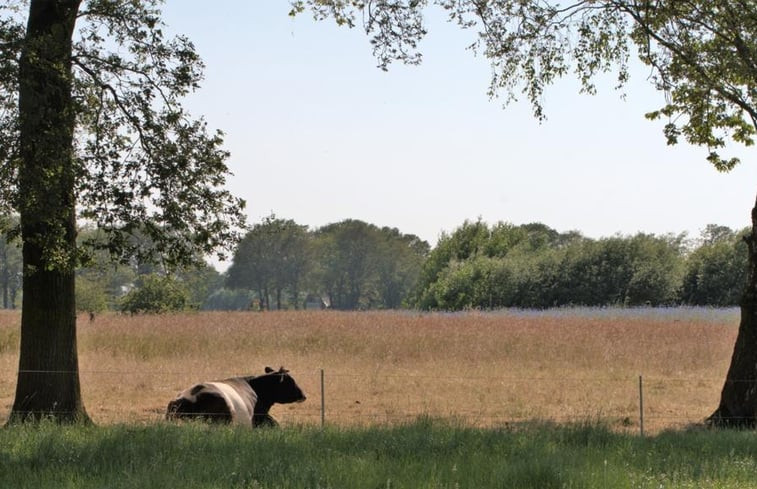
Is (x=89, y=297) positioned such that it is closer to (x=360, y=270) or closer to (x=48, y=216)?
(x=48, y=216)

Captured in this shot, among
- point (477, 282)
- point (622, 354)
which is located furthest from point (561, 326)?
point (477, 282)

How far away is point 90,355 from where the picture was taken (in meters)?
26.2

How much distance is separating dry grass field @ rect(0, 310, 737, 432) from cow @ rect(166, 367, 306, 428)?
0.57 m

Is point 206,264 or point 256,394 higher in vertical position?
point 206,264

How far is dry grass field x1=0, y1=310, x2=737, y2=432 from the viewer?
17.8 meters

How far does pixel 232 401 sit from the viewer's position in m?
15.4

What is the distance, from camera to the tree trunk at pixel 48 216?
12.8 m

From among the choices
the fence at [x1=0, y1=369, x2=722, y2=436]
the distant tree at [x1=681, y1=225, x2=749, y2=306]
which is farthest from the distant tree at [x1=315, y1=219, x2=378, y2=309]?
the fence at [x1=0, y1=369, x2=722, y2=436]

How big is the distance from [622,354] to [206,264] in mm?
14672

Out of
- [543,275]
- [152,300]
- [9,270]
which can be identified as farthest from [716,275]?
[9,270]

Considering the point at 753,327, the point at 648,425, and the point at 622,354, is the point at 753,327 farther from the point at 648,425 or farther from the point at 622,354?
the point at 622,354

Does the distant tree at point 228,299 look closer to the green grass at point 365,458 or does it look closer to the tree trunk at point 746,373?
the tree trunk at point 746,373

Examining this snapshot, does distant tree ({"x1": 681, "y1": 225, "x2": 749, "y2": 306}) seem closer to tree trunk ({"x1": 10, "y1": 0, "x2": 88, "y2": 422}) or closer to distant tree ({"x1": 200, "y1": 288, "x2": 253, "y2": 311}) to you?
tree trunk ({"x1": 10, "y1": 0, "x2": 88, "y2": 422})

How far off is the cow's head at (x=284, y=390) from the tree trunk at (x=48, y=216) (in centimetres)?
395
